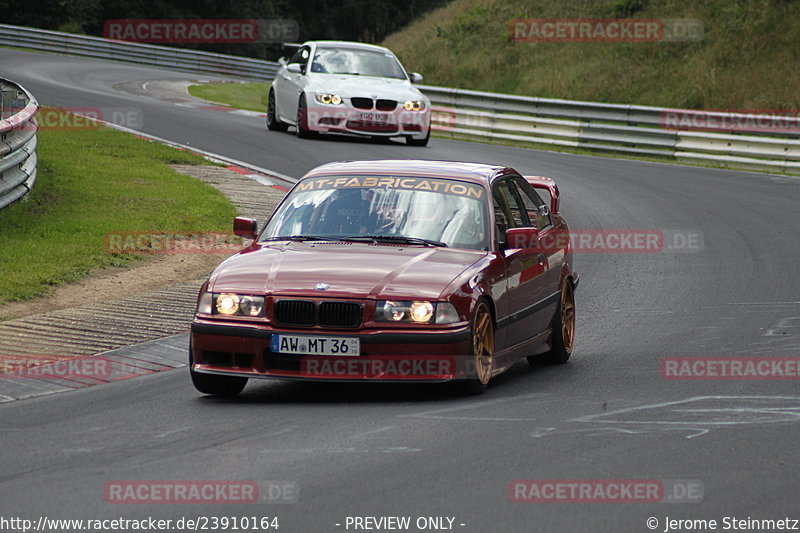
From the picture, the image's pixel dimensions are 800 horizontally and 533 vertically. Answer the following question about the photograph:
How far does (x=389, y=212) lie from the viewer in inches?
368

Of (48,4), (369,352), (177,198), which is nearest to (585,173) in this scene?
(177,198)

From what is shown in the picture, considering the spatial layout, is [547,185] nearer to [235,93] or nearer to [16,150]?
[16,150]

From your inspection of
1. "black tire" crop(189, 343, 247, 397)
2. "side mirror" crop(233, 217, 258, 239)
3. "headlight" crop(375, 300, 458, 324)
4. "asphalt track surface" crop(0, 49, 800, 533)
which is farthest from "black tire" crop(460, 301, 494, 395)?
"side mirror" crop(233, 217, 258, 239)

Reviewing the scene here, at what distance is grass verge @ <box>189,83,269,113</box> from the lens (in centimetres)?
3619

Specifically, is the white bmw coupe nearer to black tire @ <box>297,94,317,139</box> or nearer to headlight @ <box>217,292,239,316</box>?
black tire @ <box>297,94,317,139</box>

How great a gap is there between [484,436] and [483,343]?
56.8 inches

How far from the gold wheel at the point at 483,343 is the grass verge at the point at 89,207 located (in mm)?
4885

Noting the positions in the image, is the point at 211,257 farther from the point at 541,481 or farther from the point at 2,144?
the point at 541,481

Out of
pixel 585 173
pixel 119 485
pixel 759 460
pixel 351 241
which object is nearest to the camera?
pixel 119 485

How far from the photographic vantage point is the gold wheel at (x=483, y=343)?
848 cm

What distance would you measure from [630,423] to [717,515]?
196cm

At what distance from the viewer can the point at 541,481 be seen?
248 inches

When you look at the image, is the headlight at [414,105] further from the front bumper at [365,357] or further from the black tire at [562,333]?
the front bumper at [365,357]

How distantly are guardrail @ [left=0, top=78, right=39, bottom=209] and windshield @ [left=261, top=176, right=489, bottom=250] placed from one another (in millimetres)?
6204
